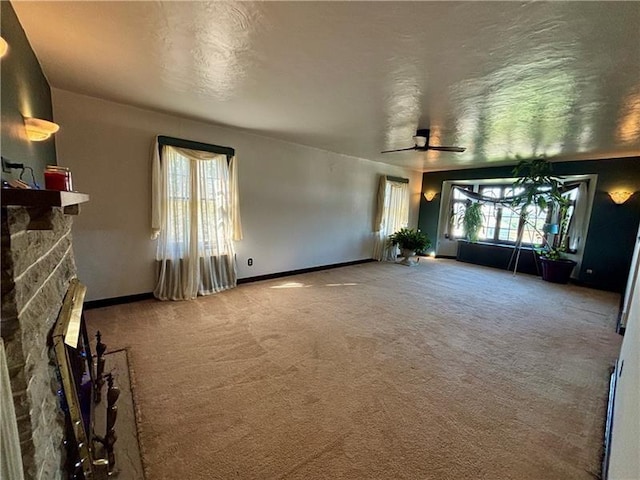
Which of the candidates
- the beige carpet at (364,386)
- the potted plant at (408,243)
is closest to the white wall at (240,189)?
the beige carpet at (364,386)

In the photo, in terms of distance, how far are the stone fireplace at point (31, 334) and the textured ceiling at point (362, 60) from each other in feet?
4.35

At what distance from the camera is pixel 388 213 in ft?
22.6

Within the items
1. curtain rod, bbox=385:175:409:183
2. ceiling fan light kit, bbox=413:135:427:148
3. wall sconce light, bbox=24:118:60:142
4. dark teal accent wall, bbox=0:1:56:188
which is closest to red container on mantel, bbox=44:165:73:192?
dark teal accent wall, bbox=0:1:56:188

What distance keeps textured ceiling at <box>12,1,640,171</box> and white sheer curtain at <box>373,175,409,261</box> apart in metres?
3.11

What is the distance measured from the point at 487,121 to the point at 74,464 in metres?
4.40

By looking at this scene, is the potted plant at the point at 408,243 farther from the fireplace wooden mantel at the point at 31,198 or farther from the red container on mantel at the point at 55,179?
the fireplace wooden mantel at the point at 31,198

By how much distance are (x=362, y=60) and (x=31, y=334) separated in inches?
90.7

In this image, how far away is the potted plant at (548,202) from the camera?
17.5ft

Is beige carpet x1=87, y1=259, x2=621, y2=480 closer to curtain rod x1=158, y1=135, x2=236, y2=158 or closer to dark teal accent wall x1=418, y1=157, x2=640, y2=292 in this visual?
dark teal accent wall x1=418, y1=157, x2=640, y2=292

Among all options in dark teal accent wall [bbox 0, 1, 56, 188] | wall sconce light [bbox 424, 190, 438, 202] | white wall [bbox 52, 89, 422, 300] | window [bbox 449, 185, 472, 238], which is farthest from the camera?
wall sconce light [bbox 424, 190, 438, 202]

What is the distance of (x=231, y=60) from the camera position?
80.7 inches

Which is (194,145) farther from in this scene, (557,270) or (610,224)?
(610,224)

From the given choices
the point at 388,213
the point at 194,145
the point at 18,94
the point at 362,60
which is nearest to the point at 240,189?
the point at 194,145

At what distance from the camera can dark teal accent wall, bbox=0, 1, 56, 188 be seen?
4.92ft
